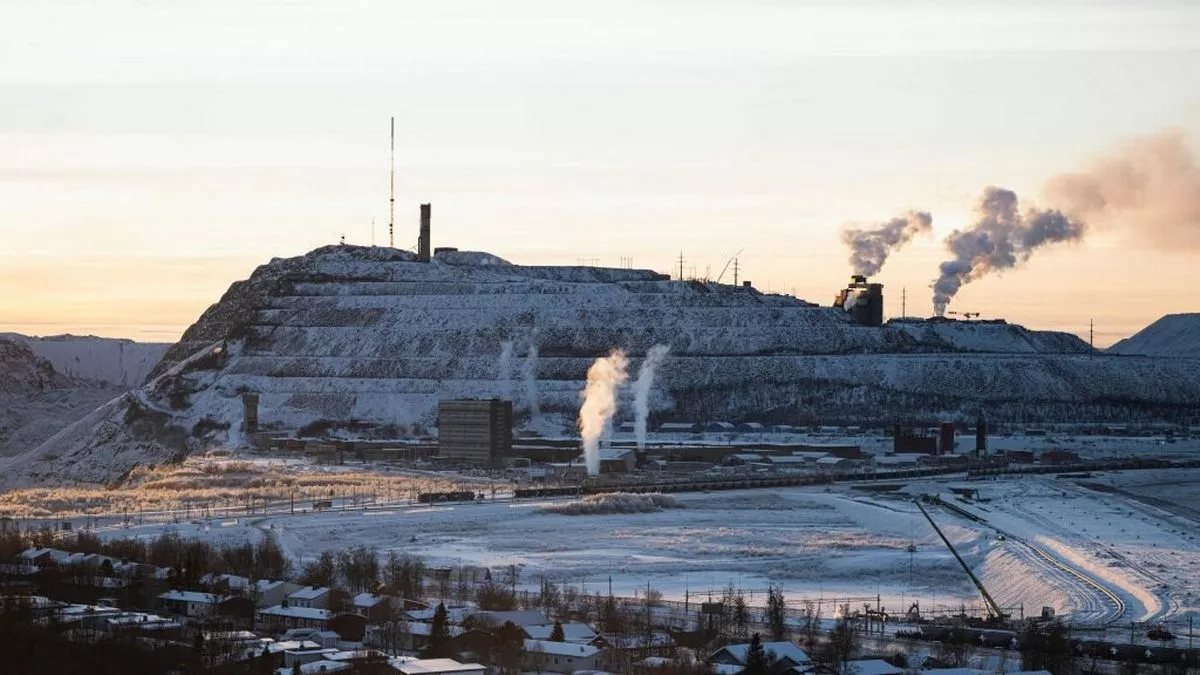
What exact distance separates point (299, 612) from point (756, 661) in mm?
16122

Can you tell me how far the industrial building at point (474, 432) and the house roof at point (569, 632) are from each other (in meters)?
84.3

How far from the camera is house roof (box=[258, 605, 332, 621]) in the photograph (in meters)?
60.5

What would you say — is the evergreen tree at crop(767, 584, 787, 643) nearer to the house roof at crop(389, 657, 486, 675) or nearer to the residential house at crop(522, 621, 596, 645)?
the residential house at crop(522, 621, 596, 645)

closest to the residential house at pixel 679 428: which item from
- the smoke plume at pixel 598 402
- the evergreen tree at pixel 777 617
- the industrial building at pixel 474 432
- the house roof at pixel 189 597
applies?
the smoke plume at pixel 598 402

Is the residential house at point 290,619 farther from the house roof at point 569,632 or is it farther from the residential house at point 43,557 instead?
the residential house at point 43,557

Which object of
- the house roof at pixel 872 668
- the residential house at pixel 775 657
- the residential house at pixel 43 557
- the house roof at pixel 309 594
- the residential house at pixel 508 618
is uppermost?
the residential house at pixel 43 557

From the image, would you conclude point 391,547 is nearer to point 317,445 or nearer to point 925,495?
point 925,495

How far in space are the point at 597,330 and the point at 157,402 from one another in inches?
1590

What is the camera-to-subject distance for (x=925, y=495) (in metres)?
114

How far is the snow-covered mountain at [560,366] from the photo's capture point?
170875 mm

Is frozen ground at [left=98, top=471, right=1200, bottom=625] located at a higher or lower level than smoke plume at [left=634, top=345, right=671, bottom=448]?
lower

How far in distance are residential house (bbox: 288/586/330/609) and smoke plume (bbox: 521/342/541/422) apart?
4095 inches

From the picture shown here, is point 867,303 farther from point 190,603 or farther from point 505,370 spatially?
point 190,603

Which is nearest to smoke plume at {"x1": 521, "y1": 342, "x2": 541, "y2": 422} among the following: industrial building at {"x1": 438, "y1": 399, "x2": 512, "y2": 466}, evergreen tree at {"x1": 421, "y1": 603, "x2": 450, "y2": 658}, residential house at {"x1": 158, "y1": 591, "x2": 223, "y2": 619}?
industrial building at {"x1": 438, "y1": 399, "x2": 512, "y2": 466}
